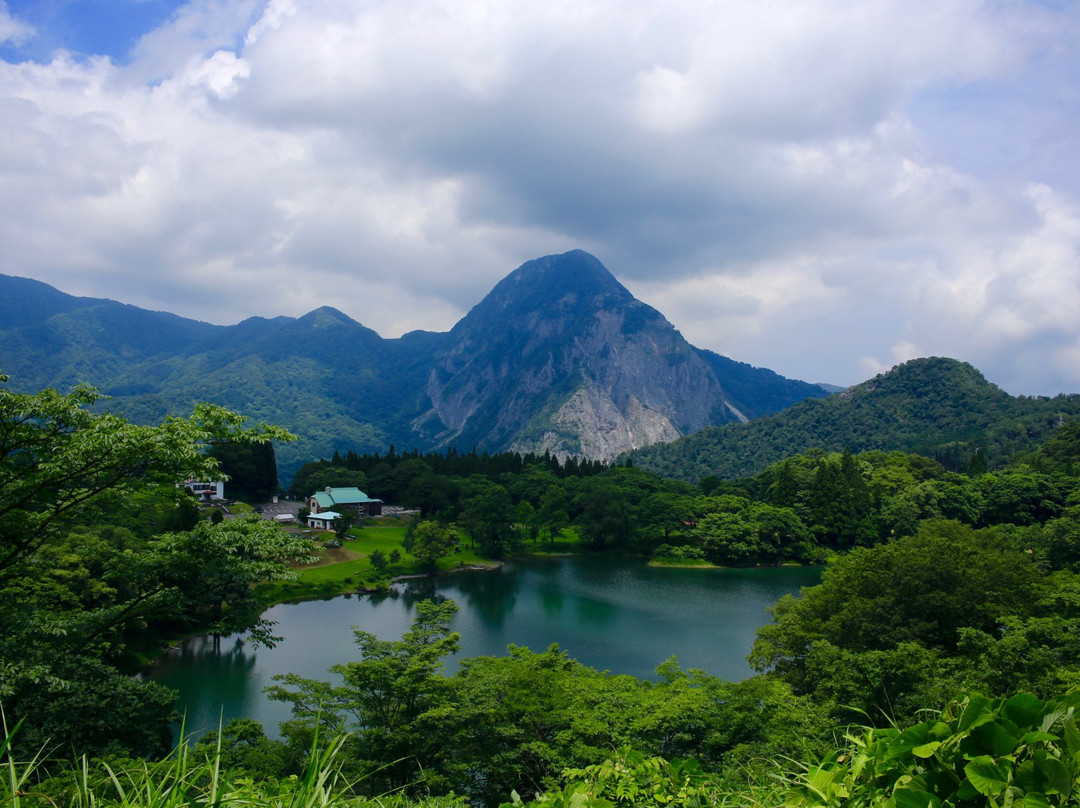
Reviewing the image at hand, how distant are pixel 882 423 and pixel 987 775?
10312 centimetres

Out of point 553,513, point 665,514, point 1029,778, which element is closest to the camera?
point 1029,778

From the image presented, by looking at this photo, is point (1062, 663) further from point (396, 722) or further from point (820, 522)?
point (820, 522)

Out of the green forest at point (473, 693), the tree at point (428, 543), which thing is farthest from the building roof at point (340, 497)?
the green forest at point (473, 693)

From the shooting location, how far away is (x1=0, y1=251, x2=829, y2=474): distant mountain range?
131m

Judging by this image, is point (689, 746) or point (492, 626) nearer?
point (689, 746)

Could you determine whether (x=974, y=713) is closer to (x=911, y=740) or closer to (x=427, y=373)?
(x=911, y=740)

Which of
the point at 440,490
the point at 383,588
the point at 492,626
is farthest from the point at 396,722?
the point at 440,490

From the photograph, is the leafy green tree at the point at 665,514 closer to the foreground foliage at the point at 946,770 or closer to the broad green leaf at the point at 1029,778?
A: the foreground foliage at the point at 946,770

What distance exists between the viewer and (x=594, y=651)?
76.5ft

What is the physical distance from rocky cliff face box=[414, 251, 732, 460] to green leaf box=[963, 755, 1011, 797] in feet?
407

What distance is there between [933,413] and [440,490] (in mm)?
79962

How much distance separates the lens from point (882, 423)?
9169cm

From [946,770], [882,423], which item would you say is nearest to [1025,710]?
[946,770]

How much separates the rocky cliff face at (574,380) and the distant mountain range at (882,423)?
37.6 meters
